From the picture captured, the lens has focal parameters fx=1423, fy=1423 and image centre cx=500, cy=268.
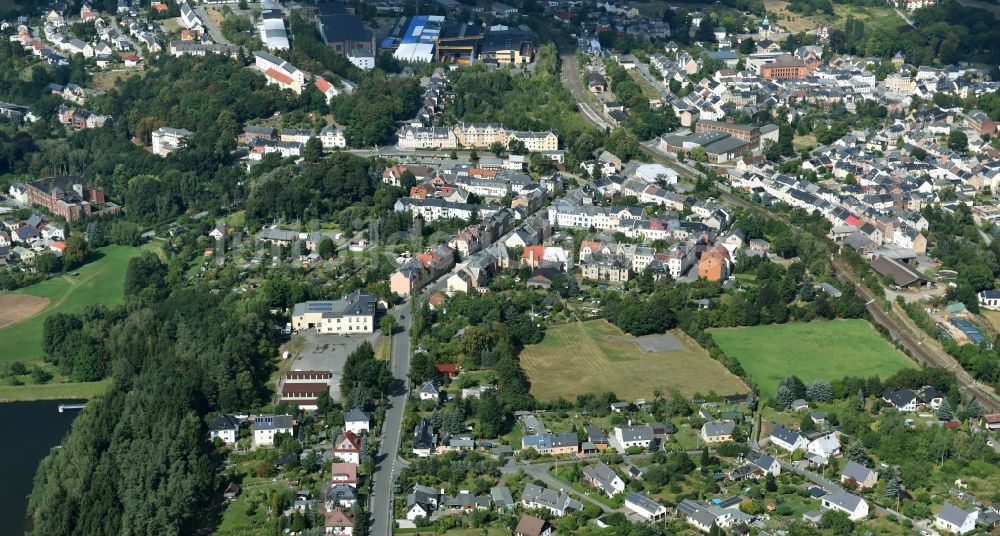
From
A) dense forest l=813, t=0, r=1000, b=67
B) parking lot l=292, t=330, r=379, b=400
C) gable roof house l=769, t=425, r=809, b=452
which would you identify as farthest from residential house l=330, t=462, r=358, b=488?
dense forest l=813, t=0, r=1000, b=67

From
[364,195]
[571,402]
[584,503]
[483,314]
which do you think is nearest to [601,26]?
[364,195]

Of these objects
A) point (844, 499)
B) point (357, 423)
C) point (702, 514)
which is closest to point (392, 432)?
point (357, 423)

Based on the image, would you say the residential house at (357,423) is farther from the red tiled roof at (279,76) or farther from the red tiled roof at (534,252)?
the red tiled roof at (279,76)

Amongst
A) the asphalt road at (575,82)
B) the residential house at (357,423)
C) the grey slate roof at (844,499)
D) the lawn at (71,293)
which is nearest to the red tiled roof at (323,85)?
the asphalt road at (575,82)

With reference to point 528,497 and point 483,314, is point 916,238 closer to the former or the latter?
point 483,314

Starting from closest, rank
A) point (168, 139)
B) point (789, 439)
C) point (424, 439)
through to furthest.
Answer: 1. point (424, 439)
2. point (789, 439)
3. point (168, 139)

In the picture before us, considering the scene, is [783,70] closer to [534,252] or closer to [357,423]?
[534,252]

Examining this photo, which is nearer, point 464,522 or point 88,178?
point 464,522
